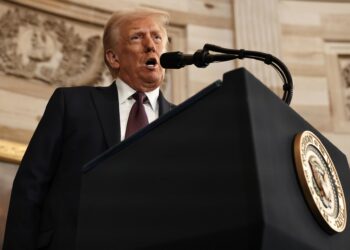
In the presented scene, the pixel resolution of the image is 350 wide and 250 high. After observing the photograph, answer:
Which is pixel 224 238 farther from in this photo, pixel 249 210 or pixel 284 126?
pixel 284 126

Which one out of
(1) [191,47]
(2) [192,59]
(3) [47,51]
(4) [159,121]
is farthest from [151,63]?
(1) [191,47]

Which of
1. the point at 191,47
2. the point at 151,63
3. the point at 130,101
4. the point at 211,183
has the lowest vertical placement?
the point at 211,183

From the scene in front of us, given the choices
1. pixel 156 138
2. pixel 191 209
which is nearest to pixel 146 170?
pixel 156 138

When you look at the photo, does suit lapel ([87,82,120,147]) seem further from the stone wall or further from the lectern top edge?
the stone wall

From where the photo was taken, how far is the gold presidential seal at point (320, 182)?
1.65 meters

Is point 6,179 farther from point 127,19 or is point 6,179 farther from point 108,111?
point 108,111

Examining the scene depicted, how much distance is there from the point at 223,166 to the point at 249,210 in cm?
14

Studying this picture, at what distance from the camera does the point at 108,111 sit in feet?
8.13

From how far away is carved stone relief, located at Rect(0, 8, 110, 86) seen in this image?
4.82m

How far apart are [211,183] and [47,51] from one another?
3.67 metres

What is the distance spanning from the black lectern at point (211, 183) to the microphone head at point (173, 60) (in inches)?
17.3

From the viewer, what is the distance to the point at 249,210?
1453 mm

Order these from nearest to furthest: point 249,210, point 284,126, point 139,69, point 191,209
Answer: point 249,210, point 191,209, point 284,126, point 139,69

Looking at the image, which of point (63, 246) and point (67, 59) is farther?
point (67, 59)
